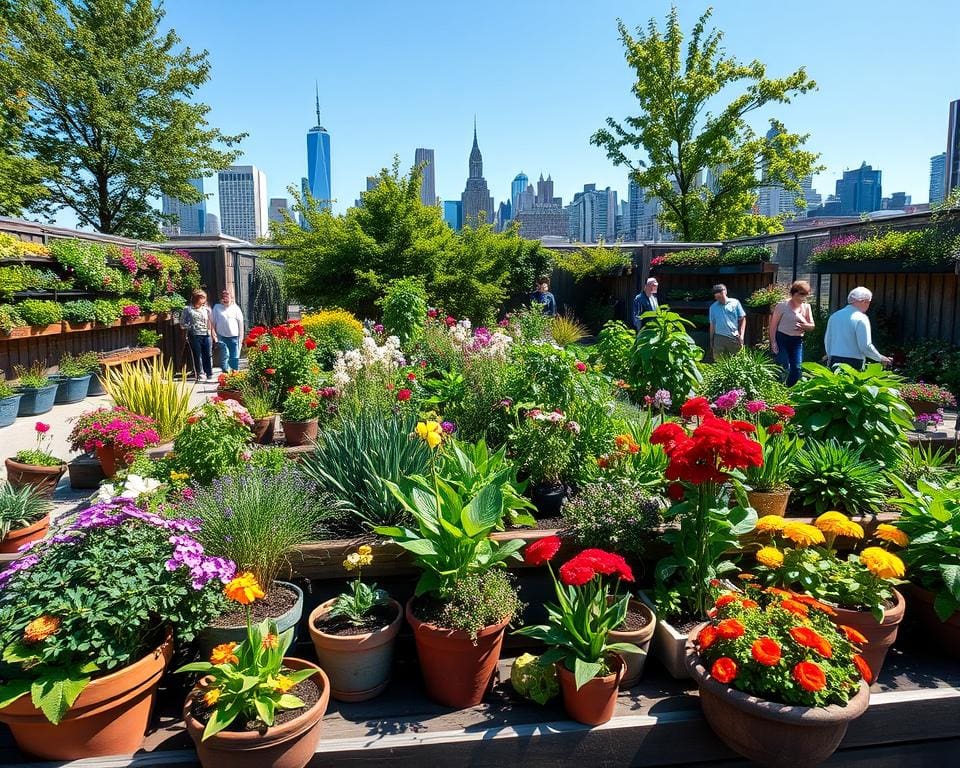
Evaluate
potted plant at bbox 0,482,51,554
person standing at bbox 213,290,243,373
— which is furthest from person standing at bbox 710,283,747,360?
person standing at bbox 213,290,243,373

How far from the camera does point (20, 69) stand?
14602 millimetres

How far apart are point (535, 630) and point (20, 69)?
60.3 feet

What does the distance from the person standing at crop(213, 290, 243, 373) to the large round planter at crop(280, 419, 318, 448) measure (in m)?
5.35

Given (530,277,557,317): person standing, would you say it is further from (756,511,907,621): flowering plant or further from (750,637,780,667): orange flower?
(750,637,780,667): orange flower

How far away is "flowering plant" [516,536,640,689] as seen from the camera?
212cm

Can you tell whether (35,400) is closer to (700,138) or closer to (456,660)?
(456,660)

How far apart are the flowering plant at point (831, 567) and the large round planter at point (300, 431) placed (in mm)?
3179

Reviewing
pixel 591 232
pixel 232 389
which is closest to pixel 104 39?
pixel 232 389

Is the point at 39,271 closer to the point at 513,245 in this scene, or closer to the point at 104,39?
the point at 513,245

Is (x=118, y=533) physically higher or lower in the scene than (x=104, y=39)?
lower

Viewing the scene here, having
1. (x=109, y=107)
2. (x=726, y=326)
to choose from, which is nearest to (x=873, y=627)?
(x=726, y=326)

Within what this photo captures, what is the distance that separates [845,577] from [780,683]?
76 cm

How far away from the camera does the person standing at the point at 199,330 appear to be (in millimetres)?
9312

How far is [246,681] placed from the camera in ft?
6.19
